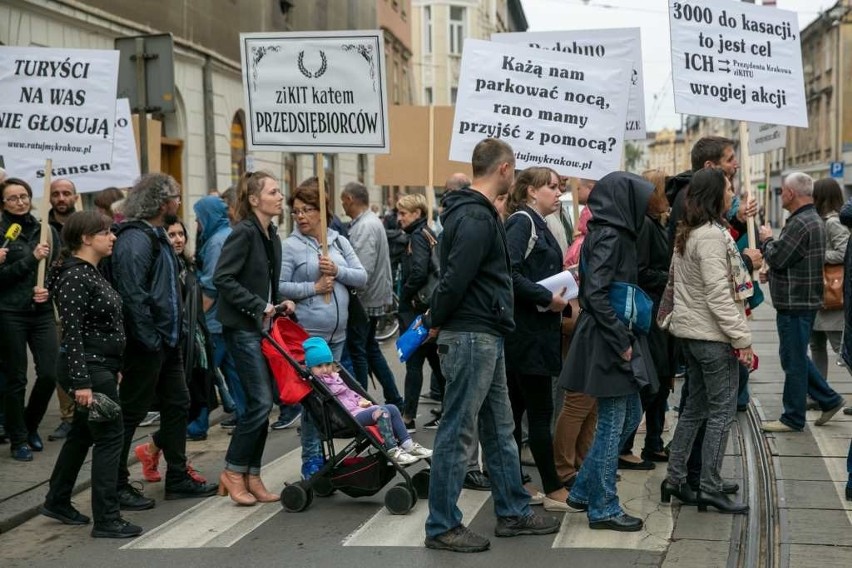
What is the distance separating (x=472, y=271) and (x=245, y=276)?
183 centimetres

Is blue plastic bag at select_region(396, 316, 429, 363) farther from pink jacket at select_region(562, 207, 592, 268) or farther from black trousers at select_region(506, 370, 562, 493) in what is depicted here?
pink jacket at select_region(562, 207, 592, 268)

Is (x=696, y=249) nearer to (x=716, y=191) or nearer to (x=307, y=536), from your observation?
(x=716, y=191)

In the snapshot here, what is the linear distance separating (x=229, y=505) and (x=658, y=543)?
2.64 m

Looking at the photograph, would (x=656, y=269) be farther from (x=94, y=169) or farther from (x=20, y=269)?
(x=94, y=169)

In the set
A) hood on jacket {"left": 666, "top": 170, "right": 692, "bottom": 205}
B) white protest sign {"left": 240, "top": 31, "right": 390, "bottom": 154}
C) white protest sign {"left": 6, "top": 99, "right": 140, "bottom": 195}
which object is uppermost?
white protest sign {"left": 240, "top": 31, "right": 390, "bottom": 154}

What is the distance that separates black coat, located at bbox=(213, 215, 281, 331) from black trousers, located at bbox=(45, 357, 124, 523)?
77 centimetres

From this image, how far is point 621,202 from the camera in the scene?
20.1ft

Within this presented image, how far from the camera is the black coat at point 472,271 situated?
223 inches

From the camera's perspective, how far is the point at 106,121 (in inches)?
352

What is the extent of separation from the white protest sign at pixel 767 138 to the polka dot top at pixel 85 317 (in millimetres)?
9925

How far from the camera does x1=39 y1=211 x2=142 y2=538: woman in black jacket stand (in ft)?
20.3

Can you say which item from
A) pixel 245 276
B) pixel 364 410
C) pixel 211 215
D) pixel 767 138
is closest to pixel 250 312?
pixel 245 276

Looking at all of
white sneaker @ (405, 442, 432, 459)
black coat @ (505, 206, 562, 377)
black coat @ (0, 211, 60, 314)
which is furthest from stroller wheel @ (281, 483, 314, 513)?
black coat @ (0, 211, 60, 314)

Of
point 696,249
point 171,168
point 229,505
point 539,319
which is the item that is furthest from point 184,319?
point 171,168
